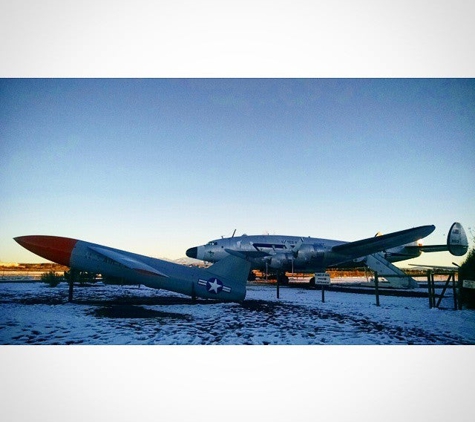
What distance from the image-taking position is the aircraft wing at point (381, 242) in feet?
42.8

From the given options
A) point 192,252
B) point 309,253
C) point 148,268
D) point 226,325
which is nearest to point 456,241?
point 309,253

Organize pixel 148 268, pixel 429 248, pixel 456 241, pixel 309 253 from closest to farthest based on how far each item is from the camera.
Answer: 1. pixel 148 268
2. pixel 456 241
3. pixel 309 253
4. pixel 429 248

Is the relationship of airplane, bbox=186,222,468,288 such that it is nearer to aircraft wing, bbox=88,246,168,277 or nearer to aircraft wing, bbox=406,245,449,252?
aircraft wing, bbox=406,245,449,252

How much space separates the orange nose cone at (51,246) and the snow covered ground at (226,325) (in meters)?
1.66

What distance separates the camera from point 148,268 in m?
9.28

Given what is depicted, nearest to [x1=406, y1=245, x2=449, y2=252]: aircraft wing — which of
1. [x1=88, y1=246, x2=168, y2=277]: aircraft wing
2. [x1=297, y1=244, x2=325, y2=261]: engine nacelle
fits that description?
[x1=297, y1=244, x2=325, y2=261]: engine nacelle

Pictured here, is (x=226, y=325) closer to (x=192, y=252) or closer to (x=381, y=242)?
(x=381, y=242)

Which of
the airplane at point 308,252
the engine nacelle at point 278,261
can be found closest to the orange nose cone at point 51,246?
the airplane at point 308,252

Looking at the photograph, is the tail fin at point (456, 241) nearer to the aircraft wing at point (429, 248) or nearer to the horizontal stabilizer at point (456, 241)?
the horizontal stabilizer at point (456, 241)

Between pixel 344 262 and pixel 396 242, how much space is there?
5585 mm

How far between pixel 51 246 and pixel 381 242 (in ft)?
53.2

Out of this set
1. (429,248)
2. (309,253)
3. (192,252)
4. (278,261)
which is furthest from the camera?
(429,248)

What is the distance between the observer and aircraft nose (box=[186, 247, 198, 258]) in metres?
21.2
